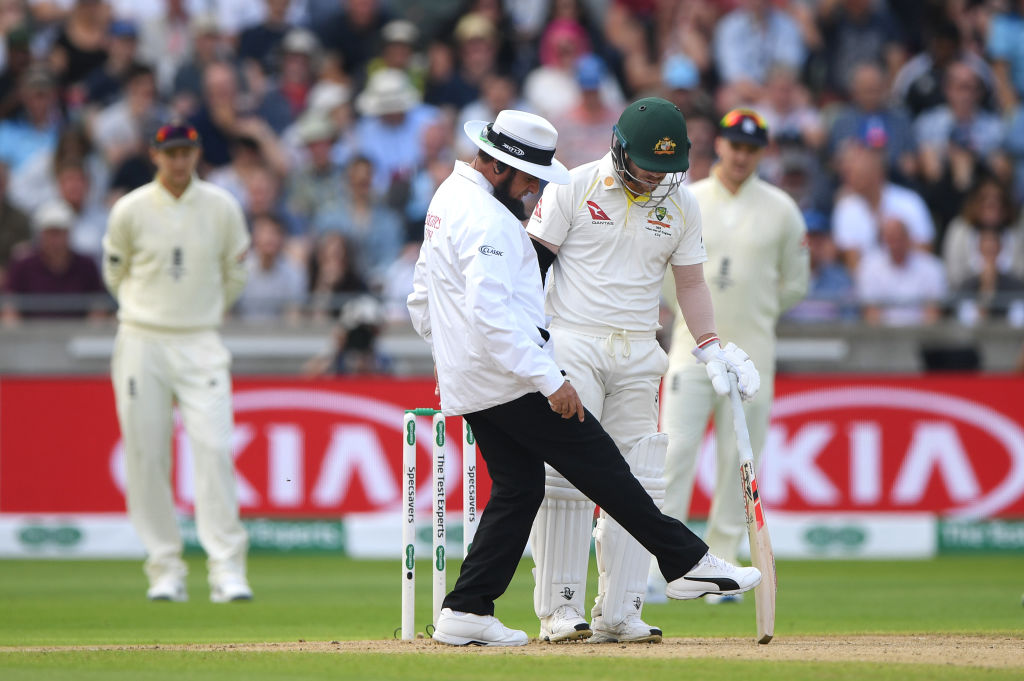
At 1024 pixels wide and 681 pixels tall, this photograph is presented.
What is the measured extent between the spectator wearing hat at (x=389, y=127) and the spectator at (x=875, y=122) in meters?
4.13

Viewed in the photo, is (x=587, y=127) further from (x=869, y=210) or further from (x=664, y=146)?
(x=664, y=146)

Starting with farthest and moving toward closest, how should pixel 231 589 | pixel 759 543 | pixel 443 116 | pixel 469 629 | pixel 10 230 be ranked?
pixel 443 116
pixel 10 230
pixel 231 589
pixel 759 543
pixel 469 629

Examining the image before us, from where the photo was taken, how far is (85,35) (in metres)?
16.9

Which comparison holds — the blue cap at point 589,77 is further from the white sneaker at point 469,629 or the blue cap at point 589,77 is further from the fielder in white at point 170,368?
the white sneaker at point 469,629

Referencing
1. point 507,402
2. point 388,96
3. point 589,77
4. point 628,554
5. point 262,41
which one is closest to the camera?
point 507,402

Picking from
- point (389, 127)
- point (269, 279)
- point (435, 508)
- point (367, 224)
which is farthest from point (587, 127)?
point (435, 508)

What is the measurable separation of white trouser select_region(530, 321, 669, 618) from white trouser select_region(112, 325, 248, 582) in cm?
317

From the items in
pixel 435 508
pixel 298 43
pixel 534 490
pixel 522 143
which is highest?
pixel 298 43

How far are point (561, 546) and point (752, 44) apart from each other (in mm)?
10746

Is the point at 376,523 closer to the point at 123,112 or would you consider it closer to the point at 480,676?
the point at 123,112

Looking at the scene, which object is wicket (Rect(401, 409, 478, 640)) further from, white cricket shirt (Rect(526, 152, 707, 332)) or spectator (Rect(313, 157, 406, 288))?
spectator (Rect(313, 157, 406, 288))

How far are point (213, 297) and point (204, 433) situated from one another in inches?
35.0

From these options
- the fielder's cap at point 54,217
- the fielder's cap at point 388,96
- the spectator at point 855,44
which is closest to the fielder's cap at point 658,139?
the fielder's cap at point 54,217

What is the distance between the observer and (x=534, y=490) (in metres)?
6.70
